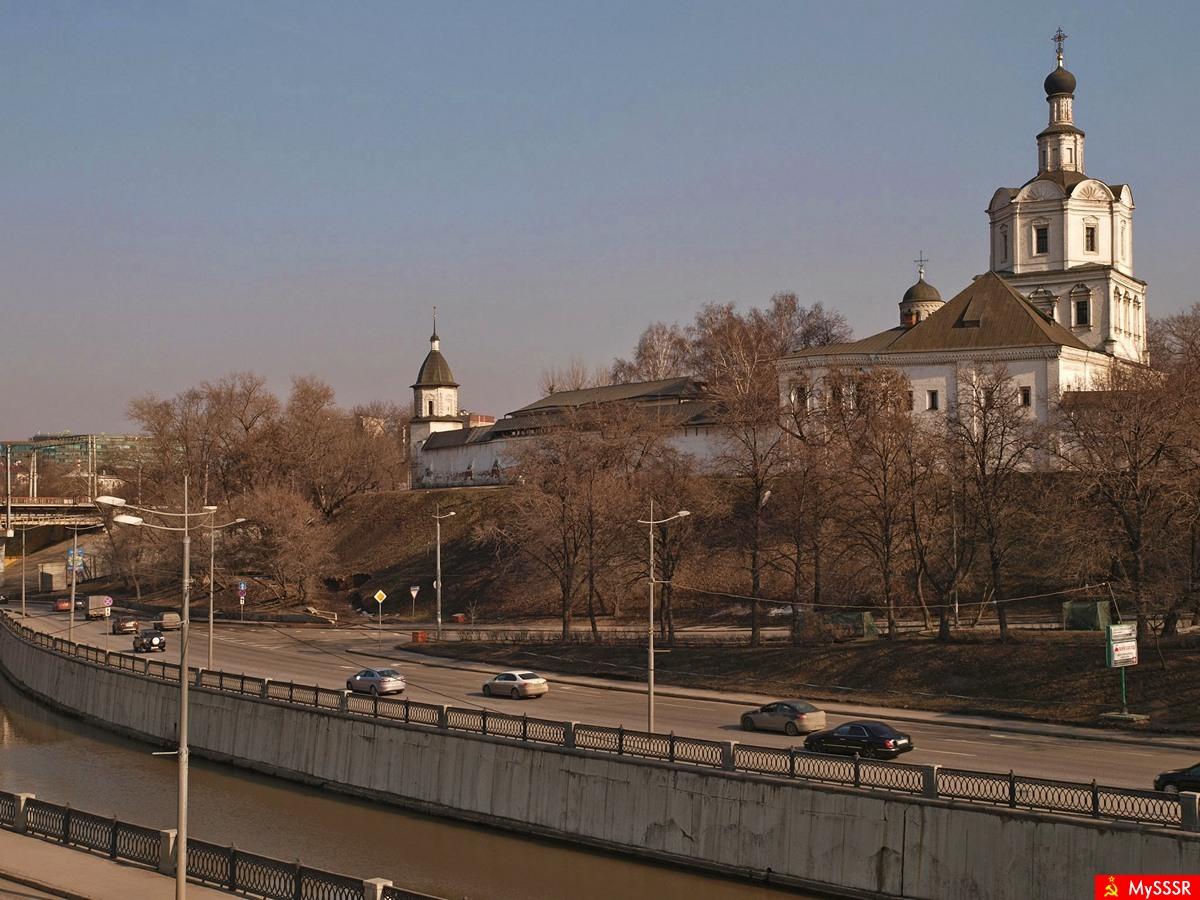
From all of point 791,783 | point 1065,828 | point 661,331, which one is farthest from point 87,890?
point 661,331

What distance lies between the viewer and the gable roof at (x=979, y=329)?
8125 centimetres

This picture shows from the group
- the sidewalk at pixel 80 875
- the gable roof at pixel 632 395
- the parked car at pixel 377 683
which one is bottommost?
the sidewalk at pixel 80 875

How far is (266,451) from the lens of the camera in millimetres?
99250

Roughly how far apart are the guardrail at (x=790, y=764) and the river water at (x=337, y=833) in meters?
2.45

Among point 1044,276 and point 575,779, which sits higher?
point 1044,276

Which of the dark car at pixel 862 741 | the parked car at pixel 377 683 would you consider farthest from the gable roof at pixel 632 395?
the dark car at pixel 862 741

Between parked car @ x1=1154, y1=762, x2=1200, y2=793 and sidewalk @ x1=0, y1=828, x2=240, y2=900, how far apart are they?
18.3 m

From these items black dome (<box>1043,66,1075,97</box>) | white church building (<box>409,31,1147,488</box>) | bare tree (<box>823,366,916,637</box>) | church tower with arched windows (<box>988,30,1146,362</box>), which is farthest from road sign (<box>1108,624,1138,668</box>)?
black dome (<box>1043,66,1075,97</box>)

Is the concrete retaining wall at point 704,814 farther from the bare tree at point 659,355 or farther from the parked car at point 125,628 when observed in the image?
the bare tree at point 659,355

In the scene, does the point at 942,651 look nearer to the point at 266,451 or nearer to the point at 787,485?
the point at 787,485

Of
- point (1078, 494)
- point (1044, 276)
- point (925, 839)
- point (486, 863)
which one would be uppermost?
point (1044, 276)

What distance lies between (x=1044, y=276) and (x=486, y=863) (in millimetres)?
75877

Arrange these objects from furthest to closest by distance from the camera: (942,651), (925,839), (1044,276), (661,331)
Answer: (661,331)
(1044,276)
(942,651)
(925,839)

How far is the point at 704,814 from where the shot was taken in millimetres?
28578
